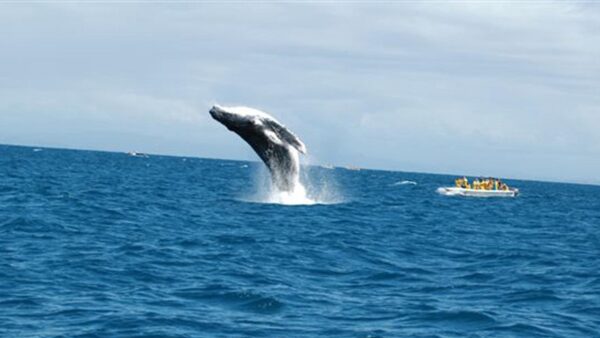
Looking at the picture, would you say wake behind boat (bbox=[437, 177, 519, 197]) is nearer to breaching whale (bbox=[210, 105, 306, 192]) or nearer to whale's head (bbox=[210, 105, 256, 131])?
breaching whale (bbox=[210, 105, 306, 192])

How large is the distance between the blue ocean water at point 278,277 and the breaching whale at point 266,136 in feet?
6.88

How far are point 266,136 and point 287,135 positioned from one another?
84cm

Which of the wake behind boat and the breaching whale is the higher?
the breaching whale

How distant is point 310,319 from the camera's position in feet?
46.0

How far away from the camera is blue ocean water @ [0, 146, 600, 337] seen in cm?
1369

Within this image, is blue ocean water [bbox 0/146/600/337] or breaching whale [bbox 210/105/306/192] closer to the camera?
blue ocean water [bbox 0/146/600/337]

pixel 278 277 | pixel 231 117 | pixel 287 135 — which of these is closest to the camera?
pixel 278 277

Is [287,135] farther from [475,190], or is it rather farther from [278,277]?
[475,190]

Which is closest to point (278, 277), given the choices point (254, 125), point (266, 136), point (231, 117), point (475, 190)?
point (231, 117)

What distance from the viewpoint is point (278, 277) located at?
18062mm

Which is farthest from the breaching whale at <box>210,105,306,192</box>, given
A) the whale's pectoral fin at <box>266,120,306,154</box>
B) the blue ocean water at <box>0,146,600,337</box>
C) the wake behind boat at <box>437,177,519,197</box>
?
the wake behind boat at <box>437,177,519,197</box>

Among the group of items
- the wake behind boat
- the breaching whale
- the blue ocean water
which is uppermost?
the breaching whale

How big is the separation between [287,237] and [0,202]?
14.6 m

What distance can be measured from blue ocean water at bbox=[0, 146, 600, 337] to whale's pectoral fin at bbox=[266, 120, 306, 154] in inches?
110
